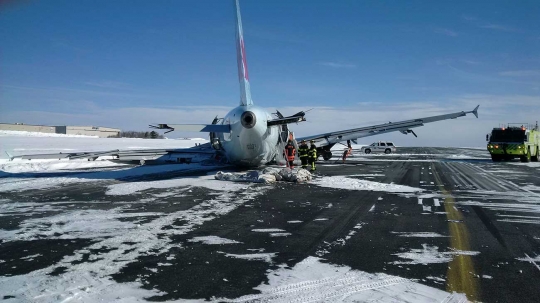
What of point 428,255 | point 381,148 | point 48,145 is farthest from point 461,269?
point 381,148

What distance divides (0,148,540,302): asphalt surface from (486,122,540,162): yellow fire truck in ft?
80.6

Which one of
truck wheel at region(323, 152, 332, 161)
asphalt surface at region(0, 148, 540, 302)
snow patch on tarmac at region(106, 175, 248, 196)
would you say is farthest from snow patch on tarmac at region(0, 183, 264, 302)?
truck wheel at region(323, 152, 332, 161)

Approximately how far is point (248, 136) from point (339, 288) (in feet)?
43.1

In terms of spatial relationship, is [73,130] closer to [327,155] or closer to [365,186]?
[327,155]

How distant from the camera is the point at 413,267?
518cm

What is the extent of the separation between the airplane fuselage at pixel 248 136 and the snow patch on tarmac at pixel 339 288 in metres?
12.1

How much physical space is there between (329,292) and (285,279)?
25.1 inches

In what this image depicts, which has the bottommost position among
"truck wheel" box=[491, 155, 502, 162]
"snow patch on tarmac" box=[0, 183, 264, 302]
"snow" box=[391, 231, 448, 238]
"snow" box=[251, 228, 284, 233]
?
"snow" box=[391, 231, 448, 238]

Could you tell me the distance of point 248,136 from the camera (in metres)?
17.2

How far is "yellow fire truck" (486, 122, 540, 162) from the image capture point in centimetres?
3283

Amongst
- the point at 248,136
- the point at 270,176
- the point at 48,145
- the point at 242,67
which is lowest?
the point at 270,176

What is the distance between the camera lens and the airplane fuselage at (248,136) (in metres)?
16.9

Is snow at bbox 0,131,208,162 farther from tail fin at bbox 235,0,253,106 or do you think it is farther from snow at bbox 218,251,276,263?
snow at bbox 218,251,276,263

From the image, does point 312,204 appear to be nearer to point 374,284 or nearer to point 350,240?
point 350,240
